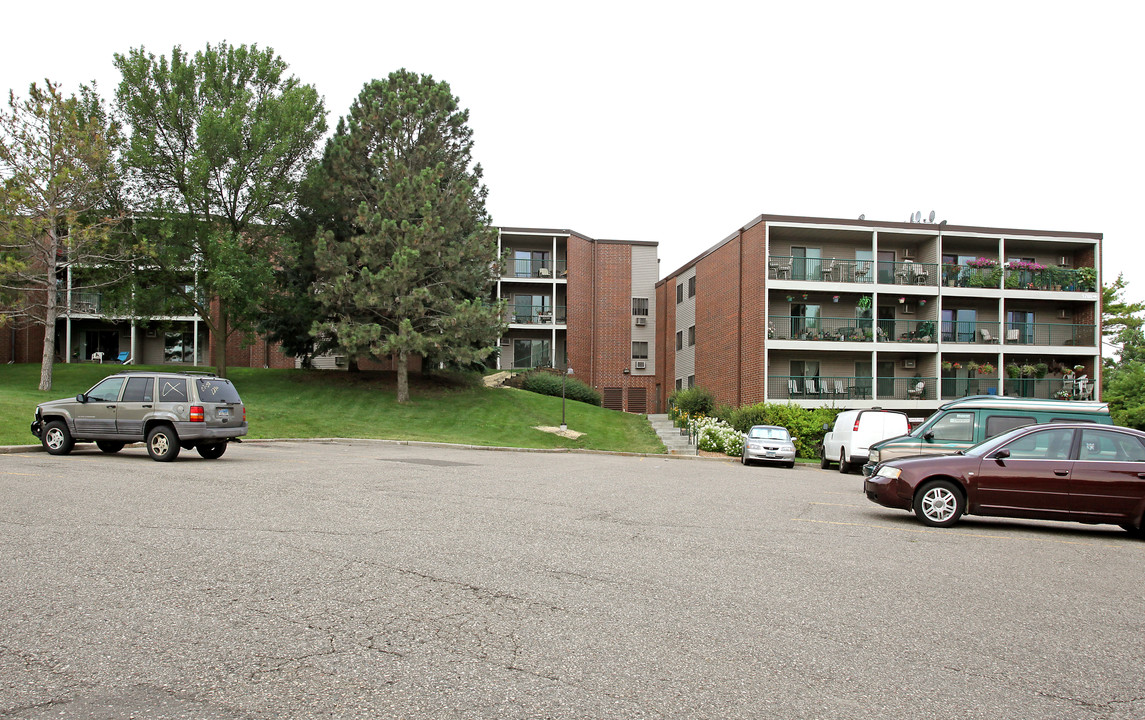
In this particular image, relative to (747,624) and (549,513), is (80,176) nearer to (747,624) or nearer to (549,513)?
(549,513)

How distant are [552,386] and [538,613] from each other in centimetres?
3923

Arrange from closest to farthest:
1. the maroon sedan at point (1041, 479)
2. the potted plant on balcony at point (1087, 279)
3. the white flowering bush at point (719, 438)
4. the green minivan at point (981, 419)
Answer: the maroon sedan at point (1041, 479), the green minivan at point (981, 419), the white flowering bush at point (719, 438), the potted plant on balcony at point (1087, 279)

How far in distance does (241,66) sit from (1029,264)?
3950 cm

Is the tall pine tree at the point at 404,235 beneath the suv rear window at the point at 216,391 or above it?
above

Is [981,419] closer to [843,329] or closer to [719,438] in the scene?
[719,438]

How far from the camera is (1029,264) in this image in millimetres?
40781

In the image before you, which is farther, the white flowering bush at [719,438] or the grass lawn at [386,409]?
the white flowering bush at [719,438]

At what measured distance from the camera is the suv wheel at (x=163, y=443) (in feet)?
52.1

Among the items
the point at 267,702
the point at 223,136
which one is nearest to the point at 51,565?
the point at 267,702

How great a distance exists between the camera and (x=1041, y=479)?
10750mm

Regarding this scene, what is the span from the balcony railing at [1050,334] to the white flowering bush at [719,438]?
1782 cm

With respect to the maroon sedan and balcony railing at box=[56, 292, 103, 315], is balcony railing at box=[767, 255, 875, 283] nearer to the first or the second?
the maroon sedan

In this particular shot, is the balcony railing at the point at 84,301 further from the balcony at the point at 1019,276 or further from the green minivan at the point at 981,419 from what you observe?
the balcony at the point at 1019,276

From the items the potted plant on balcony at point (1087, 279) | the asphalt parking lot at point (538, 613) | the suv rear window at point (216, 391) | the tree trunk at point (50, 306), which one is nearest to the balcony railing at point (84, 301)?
the tree trunk at point (50, 306)
